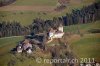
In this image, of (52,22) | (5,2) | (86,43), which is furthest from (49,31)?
(5,2)

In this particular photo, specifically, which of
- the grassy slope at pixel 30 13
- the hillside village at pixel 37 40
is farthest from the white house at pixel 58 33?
the grassy slope at pixel 30 13

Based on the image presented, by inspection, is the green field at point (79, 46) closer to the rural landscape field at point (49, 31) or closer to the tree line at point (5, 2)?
the rural landscape field at point (49, 31)

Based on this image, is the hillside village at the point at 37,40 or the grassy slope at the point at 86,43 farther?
the hillside village at the point at 37,40

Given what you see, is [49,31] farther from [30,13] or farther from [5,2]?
[5,2]

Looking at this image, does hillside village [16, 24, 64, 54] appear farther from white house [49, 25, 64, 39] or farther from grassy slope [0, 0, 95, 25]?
grassy slope [0, 0, 95, 25]

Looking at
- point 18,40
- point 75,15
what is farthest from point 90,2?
point 18,40

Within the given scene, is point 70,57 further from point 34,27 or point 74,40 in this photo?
point 34,27

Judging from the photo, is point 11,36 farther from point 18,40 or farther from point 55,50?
point 55,50

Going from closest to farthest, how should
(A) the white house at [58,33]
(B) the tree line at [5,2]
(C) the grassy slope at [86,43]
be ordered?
(C) the grassy slope at [86,43]
(A) the white house at [58,33]
(B) the tree line at [5,2]

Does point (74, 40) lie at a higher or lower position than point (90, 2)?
lower
